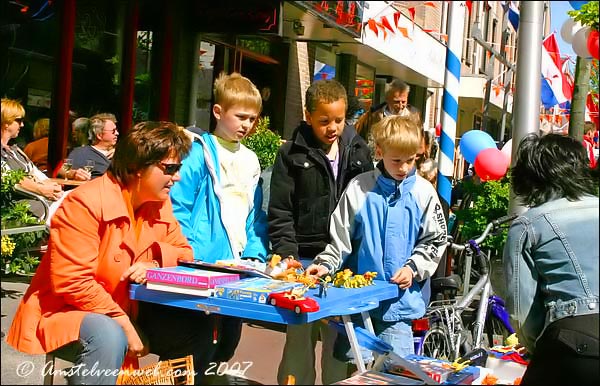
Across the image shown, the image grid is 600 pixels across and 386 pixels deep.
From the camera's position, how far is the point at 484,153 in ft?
13.9

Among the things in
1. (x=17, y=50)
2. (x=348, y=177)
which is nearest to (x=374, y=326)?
(x=348, y=177)

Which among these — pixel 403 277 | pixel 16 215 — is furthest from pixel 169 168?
pixel 16 215

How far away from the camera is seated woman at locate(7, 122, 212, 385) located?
217 centimetres

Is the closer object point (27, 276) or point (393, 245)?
point (27, 276)

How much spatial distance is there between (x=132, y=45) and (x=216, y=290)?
6.03 meters

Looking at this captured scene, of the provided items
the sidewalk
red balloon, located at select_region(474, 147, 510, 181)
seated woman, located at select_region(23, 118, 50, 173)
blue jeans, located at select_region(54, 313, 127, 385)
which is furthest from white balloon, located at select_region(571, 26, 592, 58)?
seated woman, located at select_region(23, 118, 50, 173)

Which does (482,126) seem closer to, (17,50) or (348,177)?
(348,177)

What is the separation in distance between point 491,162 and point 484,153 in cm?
9

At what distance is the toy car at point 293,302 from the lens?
7.56 ft

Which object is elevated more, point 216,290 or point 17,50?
point 17,50

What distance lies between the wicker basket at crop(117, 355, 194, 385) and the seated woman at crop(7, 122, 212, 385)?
49 mm

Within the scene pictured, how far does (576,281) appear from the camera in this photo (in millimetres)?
2027

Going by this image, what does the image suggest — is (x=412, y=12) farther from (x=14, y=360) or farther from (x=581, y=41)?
(x=581, y=41)

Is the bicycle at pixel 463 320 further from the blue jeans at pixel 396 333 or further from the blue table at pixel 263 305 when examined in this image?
the blue table at pixel 263 305
